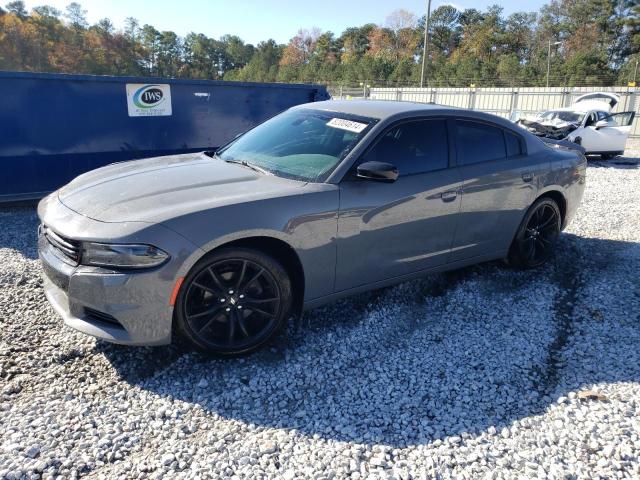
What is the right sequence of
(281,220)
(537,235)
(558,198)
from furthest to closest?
(558,198), (537,235), (281,220)

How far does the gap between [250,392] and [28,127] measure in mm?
5638

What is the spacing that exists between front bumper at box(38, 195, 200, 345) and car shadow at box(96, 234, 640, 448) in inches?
14.6

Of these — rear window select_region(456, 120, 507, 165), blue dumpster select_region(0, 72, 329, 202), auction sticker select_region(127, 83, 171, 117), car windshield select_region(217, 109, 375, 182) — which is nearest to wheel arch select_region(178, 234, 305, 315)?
car windshield select_region(217, 109, 375, 182)

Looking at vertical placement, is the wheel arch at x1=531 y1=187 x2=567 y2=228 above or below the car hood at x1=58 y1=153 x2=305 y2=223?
below

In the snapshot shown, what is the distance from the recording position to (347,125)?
12.4 feet

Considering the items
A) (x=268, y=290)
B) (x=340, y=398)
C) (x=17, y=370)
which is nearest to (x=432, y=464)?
(x=340, y=398)

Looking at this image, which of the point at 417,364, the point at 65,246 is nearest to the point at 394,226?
the point at 417,364

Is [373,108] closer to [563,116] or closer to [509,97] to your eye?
[563,116]

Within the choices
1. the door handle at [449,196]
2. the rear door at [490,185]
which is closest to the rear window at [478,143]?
the rear door at [490,185]

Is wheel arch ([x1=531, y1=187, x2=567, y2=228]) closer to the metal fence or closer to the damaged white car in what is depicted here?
the damaged white car

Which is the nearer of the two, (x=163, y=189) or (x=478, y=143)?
(x=163, y=189)

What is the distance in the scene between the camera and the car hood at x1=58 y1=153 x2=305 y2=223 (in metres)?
2.90

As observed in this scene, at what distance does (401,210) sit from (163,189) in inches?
64.8

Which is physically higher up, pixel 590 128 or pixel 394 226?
pixel 590 128
